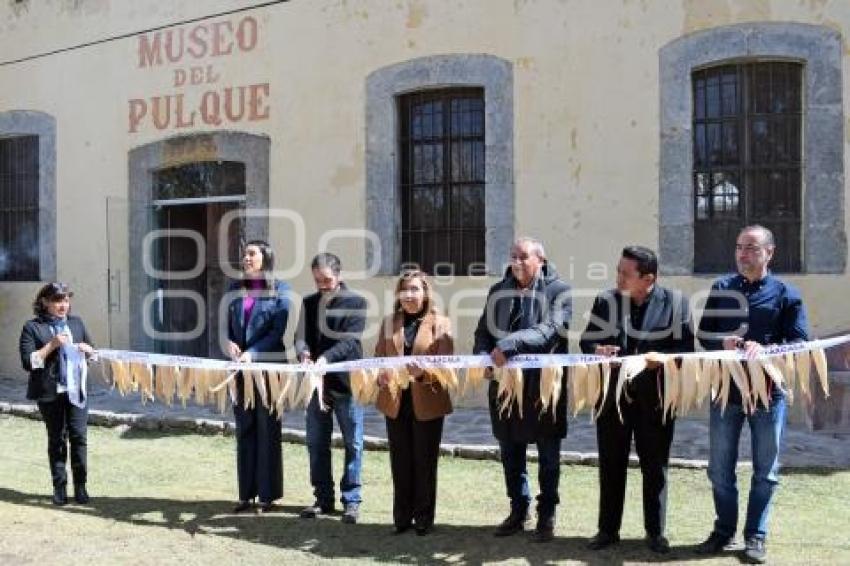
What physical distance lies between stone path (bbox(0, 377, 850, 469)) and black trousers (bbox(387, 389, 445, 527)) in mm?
1931

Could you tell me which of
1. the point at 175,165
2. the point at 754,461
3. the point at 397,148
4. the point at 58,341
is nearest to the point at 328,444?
the point at 58,341

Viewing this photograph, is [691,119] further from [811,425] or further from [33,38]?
[33,38]

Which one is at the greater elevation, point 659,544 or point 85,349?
point 85,349

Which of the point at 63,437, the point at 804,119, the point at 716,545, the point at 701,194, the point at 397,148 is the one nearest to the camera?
the point at 716,545

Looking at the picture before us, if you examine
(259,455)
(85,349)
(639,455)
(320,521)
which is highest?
(85,349)

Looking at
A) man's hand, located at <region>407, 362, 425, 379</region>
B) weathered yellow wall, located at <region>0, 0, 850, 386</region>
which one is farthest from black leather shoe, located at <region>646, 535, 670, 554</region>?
weathered yellow wall, located at <region>0, 0, 850, 386</region>

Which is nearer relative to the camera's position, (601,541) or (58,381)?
(601,541)

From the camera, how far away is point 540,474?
5328 millimetres

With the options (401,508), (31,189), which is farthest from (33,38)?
(401,508)

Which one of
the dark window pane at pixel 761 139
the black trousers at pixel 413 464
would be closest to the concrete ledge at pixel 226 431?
the black trousers at pixel 413 464

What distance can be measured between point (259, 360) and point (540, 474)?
1915 millimetres

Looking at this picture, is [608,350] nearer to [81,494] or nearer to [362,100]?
[81,494]

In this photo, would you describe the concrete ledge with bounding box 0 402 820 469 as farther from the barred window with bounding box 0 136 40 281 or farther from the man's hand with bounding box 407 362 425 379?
the barred window with bounding box 0 136 40 281

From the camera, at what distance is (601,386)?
511 cm
